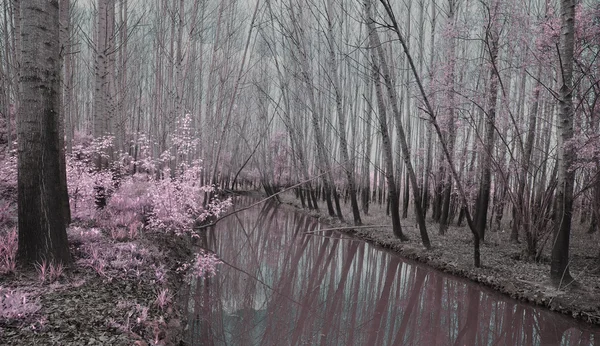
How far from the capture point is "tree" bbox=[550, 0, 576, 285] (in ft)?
18.9

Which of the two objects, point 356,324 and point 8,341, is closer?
point 8,341

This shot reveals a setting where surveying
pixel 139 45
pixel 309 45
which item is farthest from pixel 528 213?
pixel 139 45

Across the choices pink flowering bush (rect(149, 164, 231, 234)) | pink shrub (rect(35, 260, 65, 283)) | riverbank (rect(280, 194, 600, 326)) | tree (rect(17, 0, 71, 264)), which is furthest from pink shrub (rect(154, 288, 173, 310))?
pink flowering bush (rect(149, 164, 231, 234))

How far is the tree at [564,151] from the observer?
18.9 ft

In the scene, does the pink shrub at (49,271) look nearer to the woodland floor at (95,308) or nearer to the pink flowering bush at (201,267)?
the woodland floor at (95,308)

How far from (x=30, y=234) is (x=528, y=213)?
8735 mm

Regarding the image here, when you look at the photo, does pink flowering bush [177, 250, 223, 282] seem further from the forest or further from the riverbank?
the riverbank

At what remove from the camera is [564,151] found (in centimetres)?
588

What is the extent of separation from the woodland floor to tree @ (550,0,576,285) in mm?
6010

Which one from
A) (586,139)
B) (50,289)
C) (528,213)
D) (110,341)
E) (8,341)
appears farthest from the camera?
(528,213)

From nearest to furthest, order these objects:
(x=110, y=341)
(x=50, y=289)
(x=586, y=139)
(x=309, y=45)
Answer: (x=110, y=341), (x=50, y=289), (x=586, y=139), (x=309, y=45)

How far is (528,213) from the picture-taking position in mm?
7715

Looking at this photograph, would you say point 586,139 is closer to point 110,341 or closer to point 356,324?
point 356,324

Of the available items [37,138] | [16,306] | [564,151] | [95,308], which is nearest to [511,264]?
[564,151]
